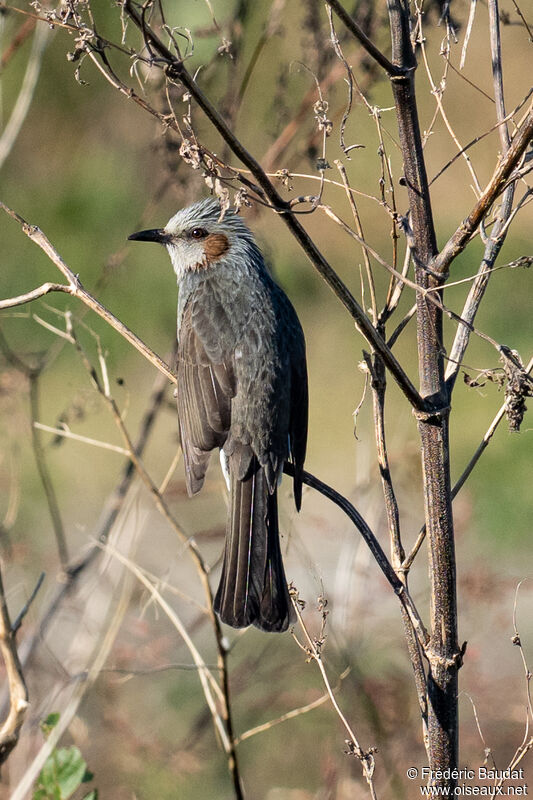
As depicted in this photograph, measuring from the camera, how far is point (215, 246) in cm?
482

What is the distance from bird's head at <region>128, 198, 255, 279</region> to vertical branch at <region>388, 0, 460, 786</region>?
7.80 feet

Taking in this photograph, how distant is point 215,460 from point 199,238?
1.14m

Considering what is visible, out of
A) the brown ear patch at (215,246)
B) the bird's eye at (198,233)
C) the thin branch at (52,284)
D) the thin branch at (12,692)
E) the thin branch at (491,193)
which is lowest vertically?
the thin branch at (12,692)

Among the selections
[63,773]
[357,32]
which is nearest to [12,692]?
[63,773]

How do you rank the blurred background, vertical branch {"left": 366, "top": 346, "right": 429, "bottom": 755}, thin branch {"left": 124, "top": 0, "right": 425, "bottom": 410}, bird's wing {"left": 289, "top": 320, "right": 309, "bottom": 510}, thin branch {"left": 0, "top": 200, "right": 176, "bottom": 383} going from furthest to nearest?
the blurred background, bird's wing {"left": 289, "top": 320, "right": 309, "bottom": 510}, thin branch {"left": 0, "top": 200, "right": 176, "bottom": 383}, vertical branch {"left": 366, "top": 346, "right": 429, "bottom": 755}, thin branch {"left": 124, "top": 0, "right": 425, "bottom": 410}

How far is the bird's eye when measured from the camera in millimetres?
4848

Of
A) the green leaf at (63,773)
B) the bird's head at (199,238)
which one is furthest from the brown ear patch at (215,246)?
the green leaf at (63,773)

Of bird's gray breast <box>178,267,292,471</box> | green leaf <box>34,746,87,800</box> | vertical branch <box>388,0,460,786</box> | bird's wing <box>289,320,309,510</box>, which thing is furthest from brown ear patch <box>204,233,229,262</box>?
green leaf <box>34,746,87,800</box>

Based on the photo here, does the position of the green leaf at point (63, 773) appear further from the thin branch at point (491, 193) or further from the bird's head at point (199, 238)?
the bird's head at point (199, 238)

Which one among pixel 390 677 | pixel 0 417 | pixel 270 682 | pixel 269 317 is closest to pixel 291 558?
pixel 270 682

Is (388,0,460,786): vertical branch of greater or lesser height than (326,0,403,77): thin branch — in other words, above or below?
below

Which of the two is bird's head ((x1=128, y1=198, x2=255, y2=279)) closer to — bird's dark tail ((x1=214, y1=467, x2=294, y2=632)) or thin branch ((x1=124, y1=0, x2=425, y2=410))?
bird's dark tail ((x1=214, y1=467, x2=294, y2=632))

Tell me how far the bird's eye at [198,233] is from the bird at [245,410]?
238 millimetres

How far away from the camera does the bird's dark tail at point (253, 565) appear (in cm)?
335
